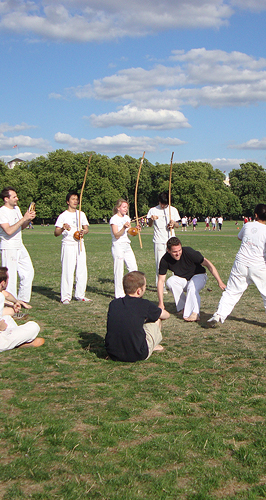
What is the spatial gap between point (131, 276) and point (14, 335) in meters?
1.90

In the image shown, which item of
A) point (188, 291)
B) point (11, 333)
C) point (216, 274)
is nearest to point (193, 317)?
point (188, 291)

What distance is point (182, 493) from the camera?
10.4 ft

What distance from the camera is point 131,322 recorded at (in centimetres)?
568

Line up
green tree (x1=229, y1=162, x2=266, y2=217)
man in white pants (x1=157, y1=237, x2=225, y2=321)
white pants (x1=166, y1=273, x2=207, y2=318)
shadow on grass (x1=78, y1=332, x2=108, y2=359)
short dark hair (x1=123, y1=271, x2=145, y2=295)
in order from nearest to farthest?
short dark hair (x1=123, y1=271, x2=145, y2=295) < shadow on grass (x1=78, y1=332, x2=108, y2=359) < man in white pants (x1=157, y1=237, x2=225, y2=321) < white pants (x1=166, y1=273, x2=207, y2=318) < green tree (x1=229, y1=162, x2=266, y2=217)

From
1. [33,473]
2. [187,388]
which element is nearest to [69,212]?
[187,388]

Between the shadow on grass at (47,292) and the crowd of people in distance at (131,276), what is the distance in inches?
34.6

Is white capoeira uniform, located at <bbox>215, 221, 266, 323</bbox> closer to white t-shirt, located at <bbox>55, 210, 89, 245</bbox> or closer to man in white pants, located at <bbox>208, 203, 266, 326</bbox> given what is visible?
man in white pants, located at <bbox>208, 203, 266, 326</bbox>

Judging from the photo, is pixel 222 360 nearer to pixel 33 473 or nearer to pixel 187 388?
pixel 187 388

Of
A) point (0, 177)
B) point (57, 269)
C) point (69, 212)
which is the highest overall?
point (0, 177)

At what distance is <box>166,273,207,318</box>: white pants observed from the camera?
8.58 meters

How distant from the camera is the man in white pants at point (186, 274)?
8.46 m

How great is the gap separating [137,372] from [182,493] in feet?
8.35

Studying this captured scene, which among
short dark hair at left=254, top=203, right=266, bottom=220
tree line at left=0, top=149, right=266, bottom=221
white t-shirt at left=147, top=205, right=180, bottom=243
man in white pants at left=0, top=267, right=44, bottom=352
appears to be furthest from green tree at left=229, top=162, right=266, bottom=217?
man in white pants at left=0, top=267, right=44, bottom=352

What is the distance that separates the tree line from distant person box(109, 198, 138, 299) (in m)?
64.8
